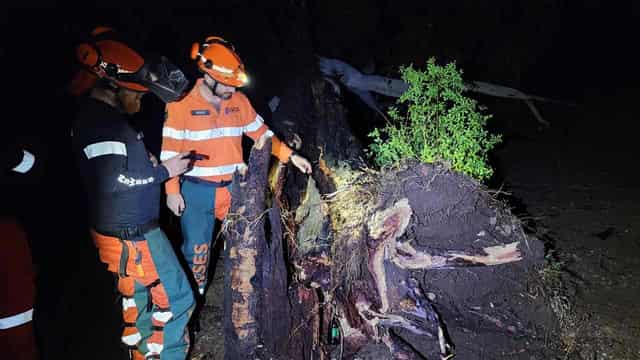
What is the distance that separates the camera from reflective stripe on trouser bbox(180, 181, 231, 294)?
390cm

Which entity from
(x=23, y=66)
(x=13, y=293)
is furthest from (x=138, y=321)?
(x=23, y=66)

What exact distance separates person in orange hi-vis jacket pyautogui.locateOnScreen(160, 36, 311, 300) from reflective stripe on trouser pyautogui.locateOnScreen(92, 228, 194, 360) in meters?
0.66

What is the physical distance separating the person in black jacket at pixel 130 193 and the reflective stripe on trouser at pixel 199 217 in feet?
1.72

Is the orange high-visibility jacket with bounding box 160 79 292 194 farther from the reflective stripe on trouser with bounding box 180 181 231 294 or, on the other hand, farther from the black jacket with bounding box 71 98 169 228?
the black jacket with bounding box 71 98 169 228

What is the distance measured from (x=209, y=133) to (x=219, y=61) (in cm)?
63

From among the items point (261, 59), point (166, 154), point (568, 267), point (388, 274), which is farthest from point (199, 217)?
point (261, 59)

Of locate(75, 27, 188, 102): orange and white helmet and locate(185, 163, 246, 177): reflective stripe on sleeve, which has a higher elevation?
locate(75, 27, 188, 102): orange and white helmet

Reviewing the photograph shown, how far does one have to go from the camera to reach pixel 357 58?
10.6 meters

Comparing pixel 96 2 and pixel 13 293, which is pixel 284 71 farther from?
pixel 13 293

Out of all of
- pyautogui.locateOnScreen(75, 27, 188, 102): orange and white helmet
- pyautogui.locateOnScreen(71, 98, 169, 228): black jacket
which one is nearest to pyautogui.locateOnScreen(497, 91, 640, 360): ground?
pyautogui.locateOnScreen(71, 98, 169, 228): black jacket

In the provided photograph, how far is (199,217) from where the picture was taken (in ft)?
12.9

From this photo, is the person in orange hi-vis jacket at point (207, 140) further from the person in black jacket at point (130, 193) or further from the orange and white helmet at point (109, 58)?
the orange and white helmet at point (109, 58)

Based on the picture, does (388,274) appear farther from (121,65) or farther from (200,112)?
(121,65)

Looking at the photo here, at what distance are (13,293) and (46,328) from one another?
1940mm
